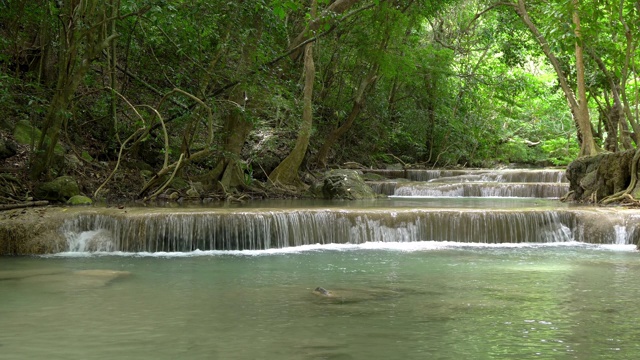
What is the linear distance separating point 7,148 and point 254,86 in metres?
5.05

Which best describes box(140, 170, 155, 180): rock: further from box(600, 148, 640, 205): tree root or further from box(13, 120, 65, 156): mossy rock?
box(600, 148, 640, 205): tree root

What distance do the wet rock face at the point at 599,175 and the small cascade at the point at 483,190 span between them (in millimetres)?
1886

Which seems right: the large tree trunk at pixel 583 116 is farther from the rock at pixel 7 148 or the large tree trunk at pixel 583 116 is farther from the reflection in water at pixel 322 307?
the rock at pixel 7 148

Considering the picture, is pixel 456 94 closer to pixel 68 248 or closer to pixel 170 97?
pixel 170 97

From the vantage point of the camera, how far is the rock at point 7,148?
14109 millimetres

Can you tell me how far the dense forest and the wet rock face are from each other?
116cm

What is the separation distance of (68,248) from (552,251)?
7408mm

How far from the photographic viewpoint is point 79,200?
44.4 ft

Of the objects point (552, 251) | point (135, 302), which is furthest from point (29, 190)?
point (552, 251)

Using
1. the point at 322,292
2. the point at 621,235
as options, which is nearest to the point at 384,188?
the point at 621,235

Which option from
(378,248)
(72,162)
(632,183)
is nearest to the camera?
(378,248)

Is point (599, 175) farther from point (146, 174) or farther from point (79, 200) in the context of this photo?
point (79, 200)

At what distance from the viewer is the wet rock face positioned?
606 inches

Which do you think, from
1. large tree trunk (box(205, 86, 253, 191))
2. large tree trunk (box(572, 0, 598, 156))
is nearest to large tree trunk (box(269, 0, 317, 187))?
large tree trunk (box(205, 86, 253, 191))
